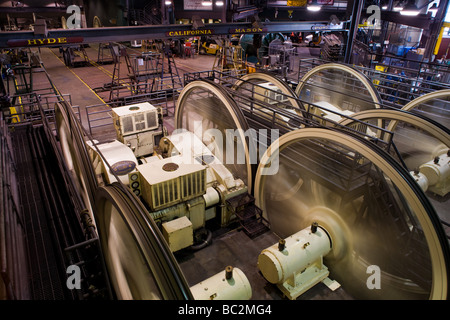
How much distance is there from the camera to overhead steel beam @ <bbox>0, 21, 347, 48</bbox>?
28.5 ft

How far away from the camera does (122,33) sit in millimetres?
10242

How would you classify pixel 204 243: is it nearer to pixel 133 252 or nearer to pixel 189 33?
pixel 133 252

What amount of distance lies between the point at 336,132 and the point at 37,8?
31.7 m

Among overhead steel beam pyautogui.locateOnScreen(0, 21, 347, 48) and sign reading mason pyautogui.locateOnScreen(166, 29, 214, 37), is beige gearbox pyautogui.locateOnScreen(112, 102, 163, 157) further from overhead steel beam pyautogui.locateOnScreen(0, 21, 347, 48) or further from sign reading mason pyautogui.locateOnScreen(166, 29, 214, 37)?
sign reading mason pyautogui.locateOnScreen(166, 29, 214, 37)

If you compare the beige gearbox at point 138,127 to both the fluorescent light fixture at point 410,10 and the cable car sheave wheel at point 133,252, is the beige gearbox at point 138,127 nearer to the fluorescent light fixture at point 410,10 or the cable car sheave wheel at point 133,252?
the cable car sheave wheel at point 133,252

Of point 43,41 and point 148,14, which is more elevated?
point 148,14

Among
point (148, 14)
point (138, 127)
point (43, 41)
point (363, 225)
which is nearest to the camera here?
point (363, 225)

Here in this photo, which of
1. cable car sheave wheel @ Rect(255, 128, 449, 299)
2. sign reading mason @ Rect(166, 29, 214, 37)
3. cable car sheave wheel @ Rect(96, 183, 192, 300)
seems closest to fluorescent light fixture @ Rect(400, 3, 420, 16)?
sign reading mason @ Rect(166, 29, 214, 37)

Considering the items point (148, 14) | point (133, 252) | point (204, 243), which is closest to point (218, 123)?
point (204, 243)

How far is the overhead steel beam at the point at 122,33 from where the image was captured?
28.5 ft

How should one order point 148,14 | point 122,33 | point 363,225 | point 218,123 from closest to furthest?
point 363,225
point 218,123
point 122,33
point 148,14

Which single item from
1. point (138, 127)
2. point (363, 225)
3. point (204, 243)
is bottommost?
point (204, 243)

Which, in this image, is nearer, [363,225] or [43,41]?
[363,225]
